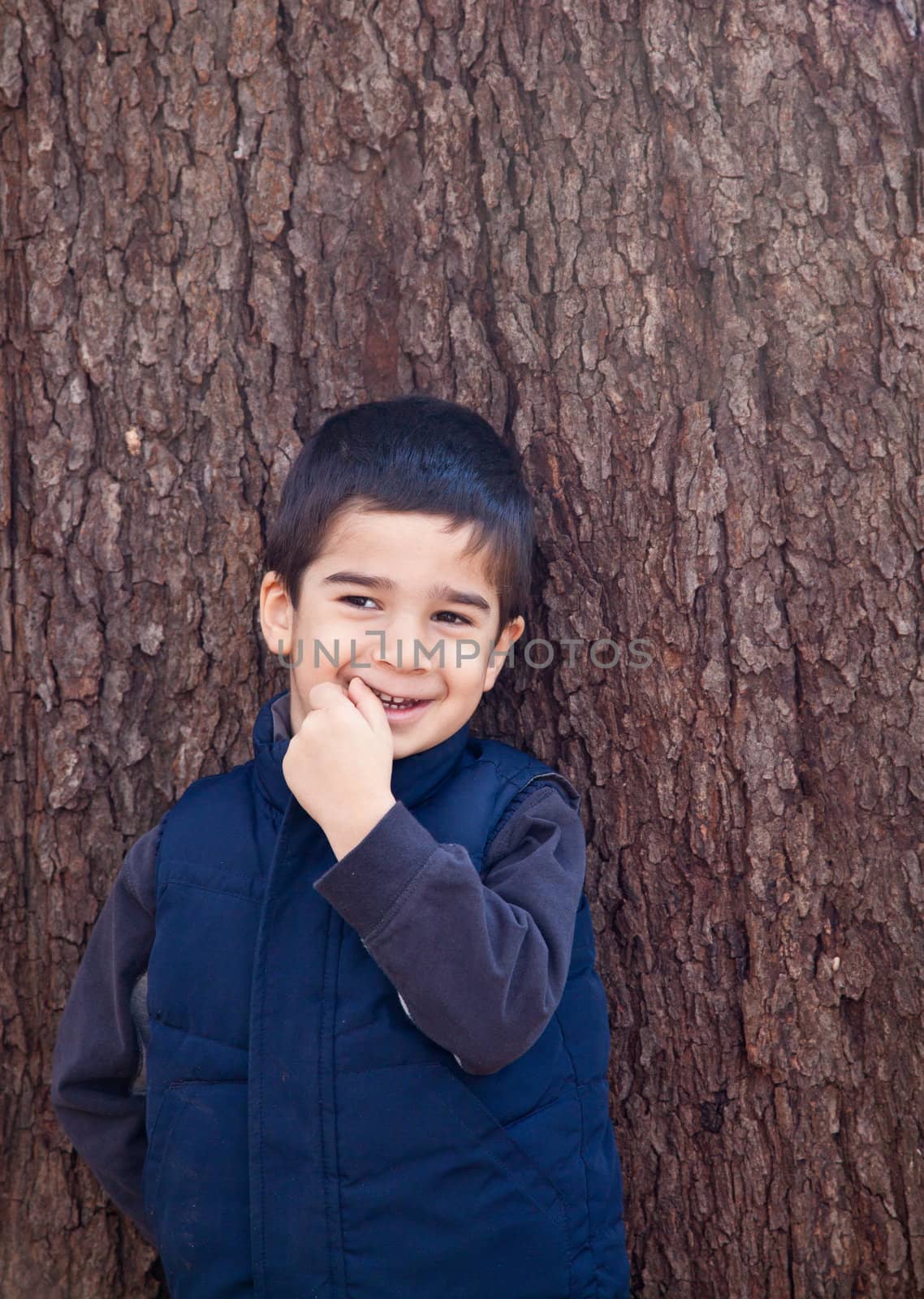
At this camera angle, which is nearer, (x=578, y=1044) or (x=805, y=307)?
(x=578, y=1044)

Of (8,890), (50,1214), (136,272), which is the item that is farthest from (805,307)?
(50,1214)

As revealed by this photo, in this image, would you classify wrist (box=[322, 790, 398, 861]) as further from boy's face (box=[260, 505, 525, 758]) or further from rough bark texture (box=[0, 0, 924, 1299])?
rough bark texture (box=[0, 0, 924, 1299])

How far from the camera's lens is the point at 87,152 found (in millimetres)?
2127

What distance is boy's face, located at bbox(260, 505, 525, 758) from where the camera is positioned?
1.79m

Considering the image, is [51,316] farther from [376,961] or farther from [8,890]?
[376,961]

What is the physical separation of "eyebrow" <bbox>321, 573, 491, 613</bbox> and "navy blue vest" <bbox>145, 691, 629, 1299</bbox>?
10.6 inches

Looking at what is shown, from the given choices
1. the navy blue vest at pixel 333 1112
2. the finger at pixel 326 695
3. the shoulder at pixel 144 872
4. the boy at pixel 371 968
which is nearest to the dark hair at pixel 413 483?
the boy at pixel 371 968

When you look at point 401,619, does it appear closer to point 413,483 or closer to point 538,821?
point 413,483

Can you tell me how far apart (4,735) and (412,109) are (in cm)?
150

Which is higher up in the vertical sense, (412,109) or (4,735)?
(412,109)

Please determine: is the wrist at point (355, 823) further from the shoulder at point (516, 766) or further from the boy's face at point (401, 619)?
the shoulder at point (516, 766)

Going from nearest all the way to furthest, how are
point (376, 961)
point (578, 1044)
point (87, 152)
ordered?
1. point (376, 961)
2. point (578, 1044)
3. point (87, 152)

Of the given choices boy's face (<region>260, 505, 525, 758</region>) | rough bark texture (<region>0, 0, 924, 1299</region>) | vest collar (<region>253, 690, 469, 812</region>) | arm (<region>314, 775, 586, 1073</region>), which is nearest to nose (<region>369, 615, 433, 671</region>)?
boy's face (<region>260, 505, 525, 758</region>)

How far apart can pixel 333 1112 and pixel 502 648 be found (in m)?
0.84
